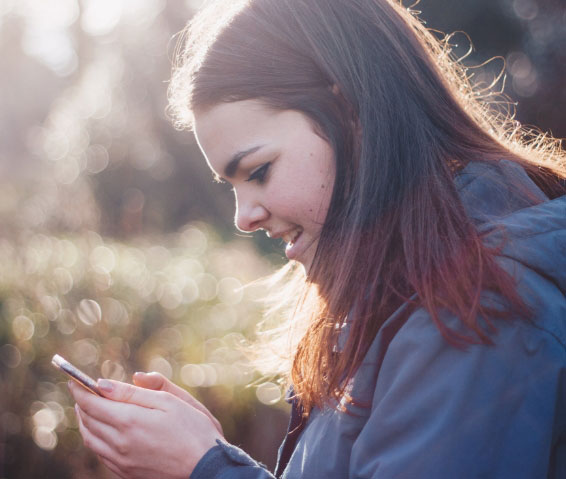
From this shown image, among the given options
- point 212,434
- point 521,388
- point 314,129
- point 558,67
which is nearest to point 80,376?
point 212,434

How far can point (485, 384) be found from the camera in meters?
1.13

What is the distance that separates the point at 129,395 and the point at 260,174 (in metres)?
0.76

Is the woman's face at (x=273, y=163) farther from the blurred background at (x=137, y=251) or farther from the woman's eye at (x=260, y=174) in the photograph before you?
the blurred background at (x=137, y=251)

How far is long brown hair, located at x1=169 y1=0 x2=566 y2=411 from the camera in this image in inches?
55.6

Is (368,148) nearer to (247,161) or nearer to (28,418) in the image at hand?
(247,161)

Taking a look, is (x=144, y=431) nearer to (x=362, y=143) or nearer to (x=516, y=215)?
(x=362, y=143)

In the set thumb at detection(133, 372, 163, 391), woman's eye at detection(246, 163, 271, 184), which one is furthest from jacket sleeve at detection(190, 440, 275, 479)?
woman's eye at detection(246, 163, 271, 184)

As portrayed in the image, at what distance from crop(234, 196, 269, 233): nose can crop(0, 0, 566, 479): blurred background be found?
756 millimetres

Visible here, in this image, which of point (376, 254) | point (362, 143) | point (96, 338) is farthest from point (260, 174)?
point (96, 338)

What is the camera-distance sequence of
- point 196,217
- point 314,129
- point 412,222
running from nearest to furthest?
point 412,222
point 314,129
point 196,217

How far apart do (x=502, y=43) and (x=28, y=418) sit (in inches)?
320

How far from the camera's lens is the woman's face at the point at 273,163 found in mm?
1710

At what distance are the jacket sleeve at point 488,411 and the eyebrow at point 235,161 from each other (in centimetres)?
85

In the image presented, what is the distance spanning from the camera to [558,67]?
8.28m
